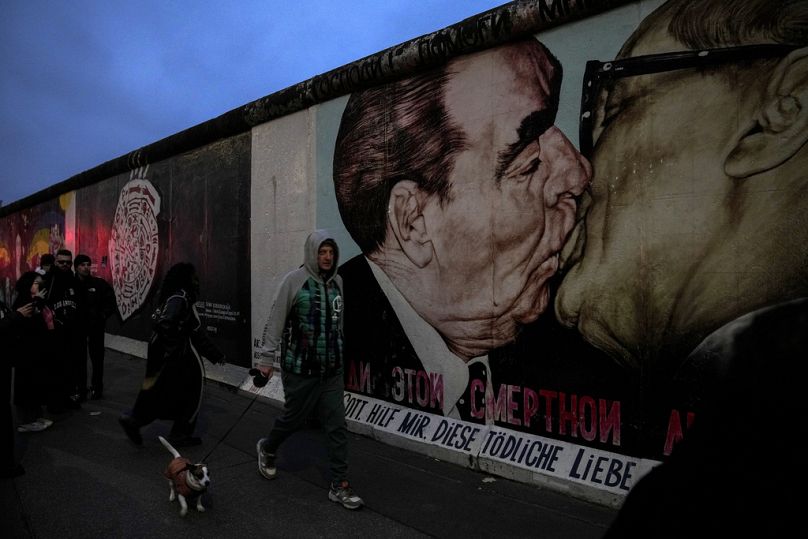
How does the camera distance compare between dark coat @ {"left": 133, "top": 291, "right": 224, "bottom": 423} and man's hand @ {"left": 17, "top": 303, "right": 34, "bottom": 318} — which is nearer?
man's hand @ {"left": 17, "top": 303, "right": 34, "bottom": 318}

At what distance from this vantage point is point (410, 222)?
538 cm

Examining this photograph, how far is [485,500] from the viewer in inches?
148

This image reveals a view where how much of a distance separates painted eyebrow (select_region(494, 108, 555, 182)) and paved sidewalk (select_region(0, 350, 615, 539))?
2650 mm

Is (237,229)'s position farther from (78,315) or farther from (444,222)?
(444,222)

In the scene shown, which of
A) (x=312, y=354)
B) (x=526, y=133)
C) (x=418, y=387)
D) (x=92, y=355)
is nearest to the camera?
(x=312, y=354)

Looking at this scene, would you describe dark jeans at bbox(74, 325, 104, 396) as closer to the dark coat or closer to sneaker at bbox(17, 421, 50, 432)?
sneaker at bbox(17, 421, 50, 432)

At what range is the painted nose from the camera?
4113 millimetres

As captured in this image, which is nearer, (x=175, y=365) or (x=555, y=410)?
(x=555, y=410)

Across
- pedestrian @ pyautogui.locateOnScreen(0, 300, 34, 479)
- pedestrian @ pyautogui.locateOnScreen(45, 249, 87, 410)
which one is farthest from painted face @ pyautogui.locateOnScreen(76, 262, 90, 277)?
pedestrian @ pyautogui.locateOnScreen(0, 300, 34, 479)

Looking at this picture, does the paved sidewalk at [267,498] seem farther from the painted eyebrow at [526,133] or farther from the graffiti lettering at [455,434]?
the painted eyebrow at [526,133]

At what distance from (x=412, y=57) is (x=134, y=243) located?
877 centimetres

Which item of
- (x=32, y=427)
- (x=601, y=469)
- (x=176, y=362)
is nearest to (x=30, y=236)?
(x=32, y=427)

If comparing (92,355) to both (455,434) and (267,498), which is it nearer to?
(267,498)

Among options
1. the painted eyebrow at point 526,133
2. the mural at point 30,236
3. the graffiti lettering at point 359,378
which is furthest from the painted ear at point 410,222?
the mural at point 30,236
